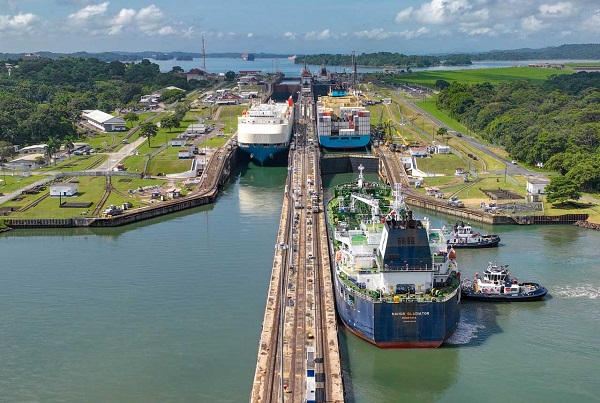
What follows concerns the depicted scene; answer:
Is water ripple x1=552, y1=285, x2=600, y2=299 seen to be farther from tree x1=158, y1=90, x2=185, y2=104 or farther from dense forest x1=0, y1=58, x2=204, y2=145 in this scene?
tree x1=158, y1=90, x2=185, y2=104

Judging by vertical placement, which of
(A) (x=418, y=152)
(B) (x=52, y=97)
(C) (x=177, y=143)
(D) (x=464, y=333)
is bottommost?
(D) (x=464, y=333)

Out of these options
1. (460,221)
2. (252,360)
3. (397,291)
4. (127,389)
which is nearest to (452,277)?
(397,291)

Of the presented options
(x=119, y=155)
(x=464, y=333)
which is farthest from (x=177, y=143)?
(x=464, y=333)

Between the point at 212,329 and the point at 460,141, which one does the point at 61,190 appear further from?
the point at 460,141

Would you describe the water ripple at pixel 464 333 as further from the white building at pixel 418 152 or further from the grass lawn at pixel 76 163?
the grass lawn at pixel 76 163

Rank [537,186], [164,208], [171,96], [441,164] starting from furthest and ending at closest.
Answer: [171,96]
[441,164]
[537,186]
[164,208]

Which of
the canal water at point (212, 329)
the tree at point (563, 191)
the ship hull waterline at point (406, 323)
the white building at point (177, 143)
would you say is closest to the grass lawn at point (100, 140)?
the white building at point (177, 143)
